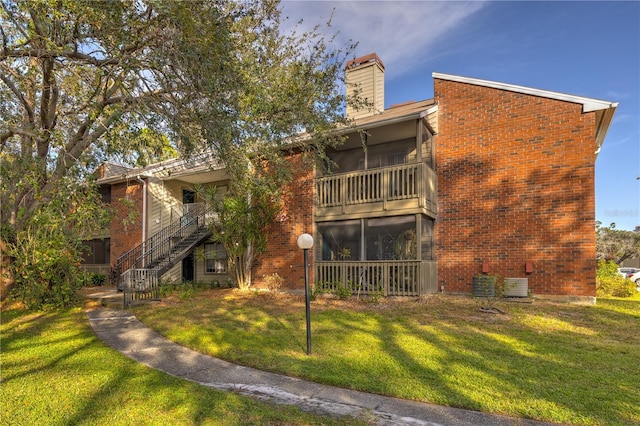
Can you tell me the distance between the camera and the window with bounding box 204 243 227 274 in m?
16.7

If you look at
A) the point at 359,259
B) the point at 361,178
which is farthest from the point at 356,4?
the point at 359,259

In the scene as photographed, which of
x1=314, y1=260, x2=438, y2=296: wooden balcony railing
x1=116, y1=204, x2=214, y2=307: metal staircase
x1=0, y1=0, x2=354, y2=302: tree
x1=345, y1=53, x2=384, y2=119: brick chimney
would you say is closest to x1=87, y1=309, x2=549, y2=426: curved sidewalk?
x1=0, y1=0, x2=354, y2=302: tree

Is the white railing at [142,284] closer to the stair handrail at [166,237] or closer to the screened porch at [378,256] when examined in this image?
the stair handrail at [166,237]

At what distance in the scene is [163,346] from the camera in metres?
6.67

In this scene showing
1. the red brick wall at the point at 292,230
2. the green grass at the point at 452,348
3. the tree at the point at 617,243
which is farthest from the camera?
the tree at the point at 617,243

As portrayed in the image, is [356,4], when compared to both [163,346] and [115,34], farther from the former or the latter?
[163,346]

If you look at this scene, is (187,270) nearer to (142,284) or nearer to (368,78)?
(142,284)

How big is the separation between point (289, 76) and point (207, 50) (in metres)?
3.51

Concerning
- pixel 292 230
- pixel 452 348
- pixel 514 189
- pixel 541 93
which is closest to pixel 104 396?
pixel 452 348

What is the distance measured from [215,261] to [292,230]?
17.2 feet

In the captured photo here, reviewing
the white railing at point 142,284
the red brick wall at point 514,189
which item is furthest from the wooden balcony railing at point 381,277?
the white railing at point 142,284

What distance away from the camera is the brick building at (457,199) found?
408 inches

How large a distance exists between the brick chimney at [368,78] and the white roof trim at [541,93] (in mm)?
2723

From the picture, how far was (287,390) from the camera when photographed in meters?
4.56
